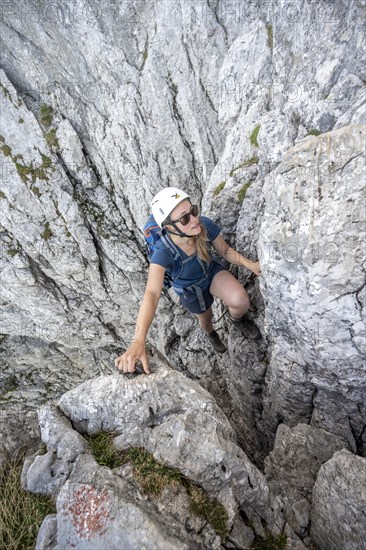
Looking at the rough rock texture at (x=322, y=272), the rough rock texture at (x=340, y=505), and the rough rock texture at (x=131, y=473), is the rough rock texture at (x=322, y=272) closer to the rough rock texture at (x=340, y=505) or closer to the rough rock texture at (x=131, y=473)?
the rough rock texture at (x=340, y=505)

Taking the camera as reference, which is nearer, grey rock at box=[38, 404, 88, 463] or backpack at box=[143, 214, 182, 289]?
grey rock at box=[38, 404, 88, 463]

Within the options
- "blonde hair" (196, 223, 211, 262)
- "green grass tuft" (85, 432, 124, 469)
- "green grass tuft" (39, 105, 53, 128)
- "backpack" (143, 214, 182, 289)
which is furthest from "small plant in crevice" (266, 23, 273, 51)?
"green grass tuft" (39, 105, 53, 128)

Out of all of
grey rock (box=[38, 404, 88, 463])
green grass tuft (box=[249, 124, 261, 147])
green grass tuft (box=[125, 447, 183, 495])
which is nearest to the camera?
green grass tuft (box=[125, 447, 183, 495])

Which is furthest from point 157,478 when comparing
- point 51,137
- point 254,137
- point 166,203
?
point 51,137

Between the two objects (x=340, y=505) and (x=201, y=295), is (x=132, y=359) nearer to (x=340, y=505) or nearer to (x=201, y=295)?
(x=201, y=295)

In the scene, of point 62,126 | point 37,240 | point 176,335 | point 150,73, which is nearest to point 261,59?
point 150,73

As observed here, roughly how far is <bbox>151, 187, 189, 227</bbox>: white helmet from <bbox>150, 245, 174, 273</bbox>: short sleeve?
63cm

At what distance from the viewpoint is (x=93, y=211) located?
62.8ft

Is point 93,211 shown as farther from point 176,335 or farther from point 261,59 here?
point 261,59

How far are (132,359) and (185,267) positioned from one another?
292 centimetres

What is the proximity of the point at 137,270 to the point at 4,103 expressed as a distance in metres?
11.2

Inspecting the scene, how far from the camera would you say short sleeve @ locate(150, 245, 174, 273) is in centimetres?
816

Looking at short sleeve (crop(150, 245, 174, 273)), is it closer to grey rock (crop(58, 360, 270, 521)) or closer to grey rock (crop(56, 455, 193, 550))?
grey rock (crop(58, 360, 270, 521))

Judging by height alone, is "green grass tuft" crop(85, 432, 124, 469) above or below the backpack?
below
